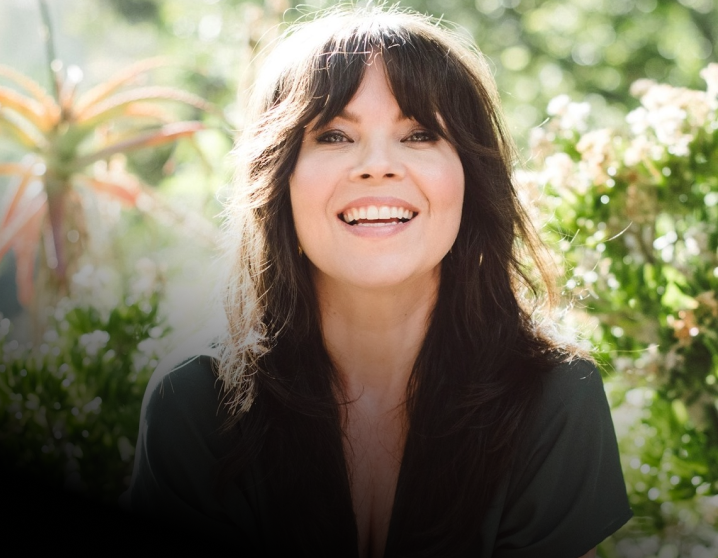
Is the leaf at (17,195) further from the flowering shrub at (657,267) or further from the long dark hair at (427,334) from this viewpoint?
the flowering shrub at (657,267)

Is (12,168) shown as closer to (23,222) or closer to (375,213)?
(23,222)

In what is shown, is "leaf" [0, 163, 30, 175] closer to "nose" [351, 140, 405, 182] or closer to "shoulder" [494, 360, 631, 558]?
"nose" [351, 140, 405, 182]

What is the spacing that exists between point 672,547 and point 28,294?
91.3 inches

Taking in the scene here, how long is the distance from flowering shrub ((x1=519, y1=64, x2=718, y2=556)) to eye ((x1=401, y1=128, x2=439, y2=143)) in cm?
52

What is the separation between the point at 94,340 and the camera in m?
2.03

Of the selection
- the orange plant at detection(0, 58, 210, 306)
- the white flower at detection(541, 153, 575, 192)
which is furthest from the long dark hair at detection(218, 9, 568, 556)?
the orange plant at detection(0, 58, 210, 306)

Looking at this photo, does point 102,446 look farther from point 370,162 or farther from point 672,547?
point 672,547

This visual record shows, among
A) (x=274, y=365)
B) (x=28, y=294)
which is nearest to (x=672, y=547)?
(x=274, y=365)

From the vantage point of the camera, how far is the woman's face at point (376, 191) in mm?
1450

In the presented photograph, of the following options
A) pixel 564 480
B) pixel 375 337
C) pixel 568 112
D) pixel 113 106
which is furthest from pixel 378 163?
pixel 113 106

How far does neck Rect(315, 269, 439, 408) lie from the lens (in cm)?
162

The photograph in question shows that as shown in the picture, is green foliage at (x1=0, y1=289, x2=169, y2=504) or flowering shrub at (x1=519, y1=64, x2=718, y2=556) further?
green foliage at (x1=0, y1=289, x2=169, y2=504)

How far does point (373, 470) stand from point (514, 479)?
278 millimetres

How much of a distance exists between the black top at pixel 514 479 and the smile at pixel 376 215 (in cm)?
41
